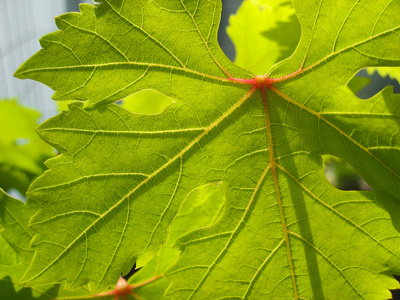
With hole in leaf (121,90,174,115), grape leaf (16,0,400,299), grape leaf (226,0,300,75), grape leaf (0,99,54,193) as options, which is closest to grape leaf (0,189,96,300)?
grape leaf (16,0,400,299)

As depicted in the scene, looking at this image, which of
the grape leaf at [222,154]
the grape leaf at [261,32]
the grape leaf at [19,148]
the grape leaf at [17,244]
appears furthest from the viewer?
the grape leaf at [19,148]

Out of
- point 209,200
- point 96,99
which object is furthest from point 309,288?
point 96,99

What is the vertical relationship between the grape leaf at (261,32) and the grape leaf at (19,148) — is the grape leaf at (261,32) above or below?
above

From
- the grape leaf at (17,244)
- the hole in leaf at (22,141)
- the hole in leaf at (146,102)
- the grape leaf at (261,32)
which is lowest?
the grape leaf at (17,244)

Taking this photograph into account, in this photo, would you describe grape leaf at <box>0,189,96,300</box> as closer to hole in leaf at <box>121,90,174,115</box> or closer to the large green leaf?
the large green leaf

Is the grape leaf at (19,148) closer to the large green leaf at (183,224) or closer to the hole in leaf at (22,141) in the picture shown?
the hole in leaf at (22,141)

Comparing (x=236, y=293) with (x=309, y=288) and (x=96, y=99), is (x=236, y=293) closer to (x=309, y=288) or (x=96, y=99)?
(x=309, y=288)

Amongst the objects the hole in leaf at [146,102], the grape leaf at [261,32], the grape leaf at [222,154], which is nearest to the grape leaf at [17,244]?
the grape leaf at [222,154]
